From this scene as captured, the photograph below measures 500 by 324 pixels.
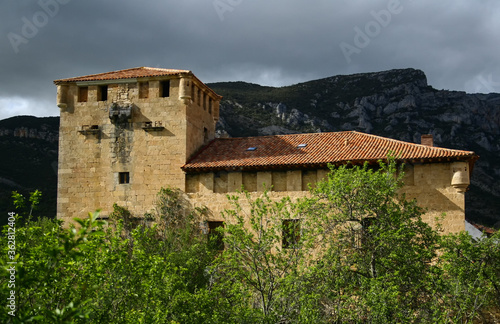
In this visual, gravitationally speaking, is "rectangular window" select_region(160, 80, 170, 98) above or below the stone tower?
above

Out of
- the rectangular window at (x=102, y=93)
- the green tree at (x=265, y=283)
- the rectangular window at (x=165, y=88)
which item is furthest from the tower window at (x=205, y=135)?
the green tree at (x=265, y=283)

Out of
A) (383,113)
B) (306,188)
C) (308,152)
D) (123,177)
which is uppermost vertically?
(383,113)

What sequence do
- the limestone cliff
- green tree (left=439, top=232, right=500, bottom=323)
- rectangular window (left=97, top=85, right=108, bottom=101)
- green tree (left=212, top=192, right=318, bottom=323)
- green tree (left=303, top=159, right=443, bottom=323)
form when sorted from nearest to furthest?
green tree (left=212, top=192, right=318, bottom=323) < green tree (left=303, top=159, right=443, bottom=323) < green tree (left=439, top=232, right=500, bottom=323) < rectangular window (left=97, top=85, right=108, bottom=101) < the limestone cliff

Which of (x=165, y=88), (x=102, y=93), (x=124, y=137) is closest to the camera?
(x=124, y=137)

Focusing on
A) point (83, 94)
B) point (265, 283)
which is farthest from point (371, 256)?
point (83, 94)

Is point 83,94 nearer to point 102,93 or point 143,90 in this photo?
point 102,93

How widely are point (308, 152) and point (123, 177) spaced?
8798 millimetres

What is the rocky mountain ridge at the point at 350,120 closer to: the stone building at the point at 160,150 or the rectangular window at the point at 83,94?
the rectangular window at the point at 83,94

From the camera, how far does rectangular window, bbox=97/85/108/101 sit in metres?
27.0

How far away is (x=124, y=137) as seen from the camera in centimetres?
2614

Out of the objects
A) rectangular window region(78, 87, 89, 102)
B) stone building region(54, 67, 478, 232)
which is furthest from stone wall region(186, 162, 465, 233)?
rectangular window region(78, 87, 89, 102)

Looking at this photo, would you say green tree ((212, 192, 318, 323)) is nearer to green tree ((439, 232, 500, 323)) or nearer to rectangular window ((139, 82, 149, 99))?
green tree ((439, 232, 500, 323))

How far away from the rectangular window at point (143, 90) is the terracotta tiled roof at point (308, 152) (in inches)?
152

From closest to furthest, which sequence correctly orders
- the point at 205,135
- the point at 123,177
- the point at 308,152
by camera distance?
the point at 308,152
the point at 123,177
the point at 205,135
